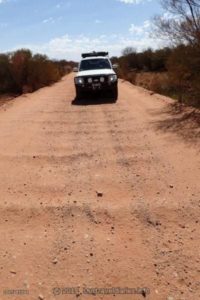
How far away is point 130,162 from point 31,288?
4.19 meters

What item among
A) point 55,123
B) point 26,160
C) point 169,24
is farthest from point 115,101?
point 26,160

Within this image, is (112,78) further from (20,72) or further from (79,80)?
(20,72)

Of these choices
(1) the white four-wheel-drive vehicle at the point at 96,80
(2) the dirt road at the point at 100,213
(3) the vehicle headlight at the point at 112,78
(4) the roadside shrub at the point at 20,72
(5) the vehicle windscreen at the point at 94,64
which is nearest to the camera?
(2) the dirt road at the point at 100,213

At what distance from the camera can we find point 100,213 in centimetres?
560

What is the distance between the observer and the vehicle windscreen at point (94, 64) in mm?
18500

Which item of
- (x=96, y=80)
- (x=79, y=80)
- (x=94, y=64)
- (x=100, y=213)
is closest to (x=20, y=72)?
(x=94, y=64)

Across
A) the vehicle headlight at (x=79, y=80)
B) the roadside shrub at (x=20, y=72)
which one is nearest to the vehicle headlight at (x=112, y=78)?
the vehicle headlight at (x=79, y=80)

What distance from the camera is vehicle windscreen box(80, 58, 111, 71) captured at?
18.5 meters

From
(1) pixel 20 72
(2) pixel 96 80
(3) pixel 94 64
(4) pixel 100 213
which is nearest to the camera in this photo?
(4) pixel 100 213

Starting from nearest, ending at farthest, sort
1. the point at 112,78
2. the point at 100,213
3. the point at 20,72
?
1. the point at 100,213
2. the point at 112,78
3. the point at 20,72

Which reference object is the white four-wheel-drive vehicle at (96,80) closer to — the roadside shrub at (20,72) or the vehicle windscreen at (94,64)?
the vehicle windscreen at (94,64)

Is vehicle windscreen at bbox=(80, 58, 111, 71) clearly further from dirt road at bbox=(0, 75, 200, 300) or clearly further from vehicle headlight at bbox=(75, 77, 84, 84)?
dirt road at bbox=(0, 75, 200, 300)

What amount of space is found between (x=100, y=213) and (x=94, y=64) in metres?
13.7

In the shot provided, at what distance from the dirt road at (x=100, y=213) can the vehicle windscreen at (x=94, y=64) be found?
8.27 m
